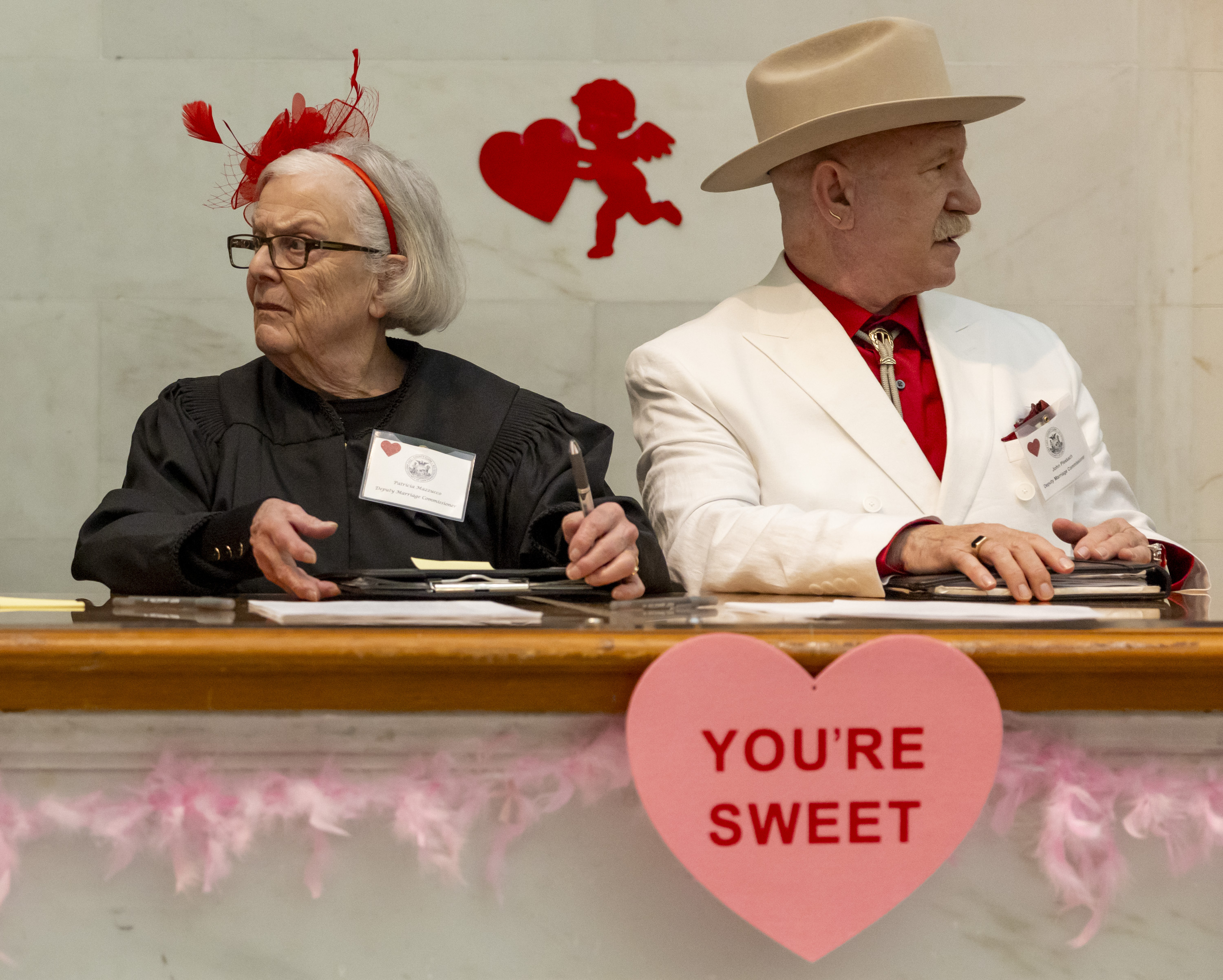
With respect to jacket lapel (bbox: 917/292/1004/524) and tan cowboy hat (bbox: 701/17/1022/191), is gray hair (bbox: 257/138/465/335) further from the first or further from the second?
jacket lapel (bbox: 917/292/1004/524)

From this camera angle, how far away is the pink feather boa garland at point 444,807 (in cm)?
105

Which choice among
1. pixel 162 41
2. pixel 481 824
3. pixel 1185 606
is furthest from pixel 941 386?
pixel 162 41

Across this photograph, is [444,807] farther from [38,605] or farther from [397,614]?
[38,605]

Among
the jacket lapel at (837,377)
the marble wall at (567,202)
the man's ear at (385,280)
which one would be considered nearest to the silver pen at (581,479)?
the jacket lapel at (837,377)

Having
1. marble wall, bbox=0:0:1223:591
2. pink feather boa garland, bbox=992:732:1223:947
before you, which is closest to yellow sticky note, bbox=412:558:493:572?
pink feather boa garland, bbox=992:732:1223:947

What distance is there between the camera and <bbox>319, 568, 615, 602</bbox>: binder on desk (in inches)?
56.9

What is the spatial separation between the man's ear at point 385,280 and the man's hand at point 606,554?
0.82 meters

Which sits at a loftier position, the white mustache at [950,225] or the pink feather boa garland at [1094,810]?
the white mustache at [950,225]

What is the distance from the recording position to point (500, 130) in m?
3.03

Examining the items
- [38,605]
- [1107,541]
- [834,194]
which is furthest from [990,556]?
[38,605]

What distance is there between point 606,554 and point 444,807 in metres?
0.55

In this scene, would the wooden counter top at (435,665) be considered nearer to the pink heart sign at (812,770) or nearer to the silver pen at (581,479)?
the pink heart sign at (812,770)

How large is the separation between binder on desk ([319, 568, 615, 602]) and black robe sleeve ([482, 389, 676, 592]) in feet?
1.06

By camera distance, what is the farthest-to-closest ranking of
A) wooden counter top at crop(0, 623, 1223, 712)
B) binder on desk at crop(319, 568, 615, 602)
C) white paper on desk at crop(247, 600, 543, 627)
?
1. binder on desk at crop(319, 568, 615, 602)
2. white paper on desk at crop(247, 600, 543, 627)
3. wooden counter top at crop(0, 623, 1223, 712)
